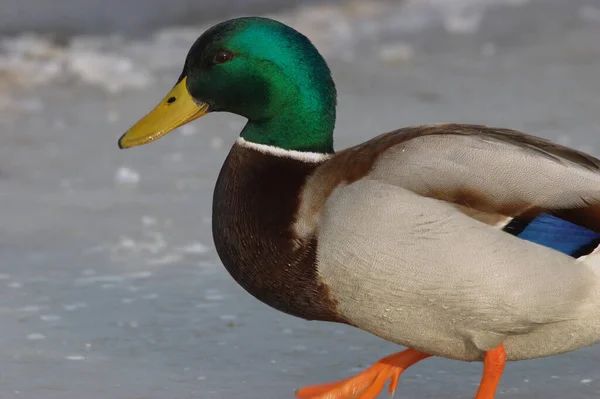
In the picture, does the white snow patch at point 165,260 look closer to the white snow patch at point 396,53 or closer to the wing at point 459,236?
the wing at point 459,236

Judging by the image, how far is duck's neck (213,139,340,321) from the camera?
129 inches

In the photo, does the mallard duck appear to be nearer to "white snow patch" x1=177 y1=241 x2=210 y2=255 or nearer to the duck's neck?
the duck's neck

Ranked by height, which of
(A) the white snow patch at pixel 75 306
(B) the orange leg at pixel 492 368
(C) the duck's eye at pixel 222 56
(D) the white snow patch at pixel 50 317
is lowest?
(B) the orange leg at pixel 492 368

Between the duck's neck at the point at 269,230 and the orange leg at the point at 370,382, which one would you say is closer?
the duck's neck at the point at 269,230

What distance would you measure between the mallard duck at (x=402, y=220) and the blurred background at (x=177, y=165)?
46 centimetres

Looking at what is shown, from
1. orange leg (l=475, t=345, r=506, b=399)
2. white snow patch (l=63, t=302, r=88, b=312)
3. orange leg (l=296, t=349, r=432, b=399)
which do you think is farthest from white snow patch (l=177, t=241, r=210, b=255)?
orange leg (l=475, t=345, r=506, b=399)

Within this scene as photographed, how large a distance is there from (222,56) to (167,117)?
249 mm

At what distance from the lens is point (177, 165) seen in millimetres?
5836

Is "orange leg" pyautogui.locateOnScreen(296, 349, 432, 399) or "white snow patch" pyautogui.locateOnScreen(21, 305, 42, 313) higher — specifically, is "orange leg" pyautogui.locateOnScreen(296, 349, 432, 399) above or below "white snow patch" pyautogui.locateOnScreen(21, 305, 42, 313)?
below

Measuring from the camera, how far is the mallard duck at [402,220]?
3.16 metres

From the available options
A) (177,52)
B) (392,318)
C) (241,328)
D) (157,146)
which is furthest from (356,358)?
(177,52)

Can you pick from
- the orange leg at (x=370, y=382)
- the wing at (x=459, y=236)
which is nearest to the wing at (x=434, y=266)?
the wing at (x=459, y=236)

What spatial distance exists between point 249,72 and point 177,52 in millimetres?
4241

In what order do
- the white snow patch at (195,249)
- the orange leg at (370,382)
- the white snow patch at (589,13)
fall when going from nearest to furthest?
the orange leg at (370,382) < the white snow patch at (195,249) < the white snow patch at (589,13)
